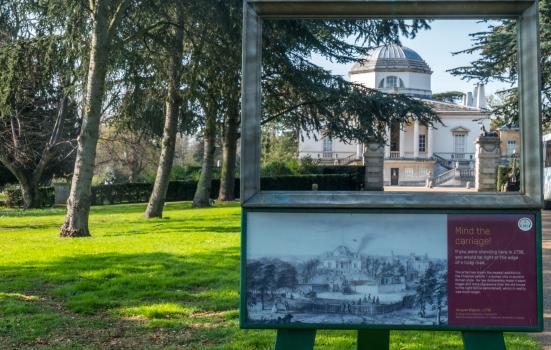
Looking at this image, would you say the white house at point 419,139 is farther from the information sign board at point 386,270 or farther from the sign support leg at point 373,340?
the sign support leg at point 373,340

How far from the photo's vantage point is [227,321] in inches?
239

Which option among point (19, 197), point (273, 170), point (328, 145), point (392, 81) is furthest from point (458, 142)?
point (19, 197)

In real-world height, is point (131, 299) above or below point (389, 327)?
below

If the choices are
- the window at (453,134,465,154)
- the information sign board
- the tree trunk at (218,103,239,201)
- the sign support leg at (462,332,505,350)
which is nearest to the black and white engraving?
the information sign board

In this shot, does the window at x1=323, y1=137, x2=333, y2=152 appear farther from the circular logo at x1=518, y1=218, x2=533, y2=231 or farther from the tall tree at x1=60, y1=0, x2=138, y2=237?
the tall tree at x1=60, y1=0, x2=138, y2=237

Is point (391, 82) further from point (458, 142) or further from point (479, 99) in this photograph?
point (479, 99)

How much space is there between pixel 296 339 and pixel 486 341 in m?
0.99

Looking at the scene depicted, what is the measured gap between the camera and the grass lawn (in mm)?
5410

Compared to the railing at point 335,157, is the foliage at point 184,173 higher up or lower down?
higher up

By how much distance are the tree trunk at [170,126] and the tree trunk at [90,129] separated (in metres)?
3.75

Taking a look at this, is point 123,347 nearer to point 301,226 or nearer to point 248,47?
point 301,226

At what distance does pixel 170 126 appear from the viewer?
18.8 meters

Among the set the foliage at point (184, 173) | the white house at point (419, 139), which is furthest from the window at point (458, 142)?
the foliage at point (184, 173)

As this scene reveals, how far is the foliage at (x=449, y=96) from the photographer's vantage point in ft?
16.1
